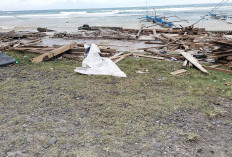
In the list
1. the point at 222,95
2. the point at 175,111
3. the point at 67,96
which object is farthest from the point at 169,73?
the point at 67,96

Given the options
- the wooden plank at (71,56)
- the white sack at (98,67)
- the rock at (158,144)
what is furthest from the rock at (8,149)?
the wooden plank at (71,56)

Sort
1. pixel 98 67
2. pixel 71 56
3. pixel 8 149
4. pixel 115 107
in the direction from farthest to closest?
pixel 71 56 → pixel 98 67 → pixel 115 107 → pixel 8 149

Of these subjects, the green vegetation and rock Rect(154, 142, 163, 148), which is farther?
the green vegetation

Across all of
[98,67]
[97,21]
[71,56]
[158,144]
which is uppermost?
[97,21]

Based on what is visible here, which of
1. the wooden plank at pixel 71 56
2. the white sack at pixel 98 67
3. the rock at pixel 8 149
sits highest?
the wooden plank at pixel 71 56

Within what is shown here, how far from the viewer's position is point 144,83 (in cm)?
566

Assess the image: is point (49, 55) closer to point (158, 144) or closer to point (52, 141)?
point (52, 141)

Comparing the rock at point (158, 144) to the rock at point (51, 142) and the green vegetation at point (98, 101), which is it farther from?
Answer: the rock at point (51, 142)

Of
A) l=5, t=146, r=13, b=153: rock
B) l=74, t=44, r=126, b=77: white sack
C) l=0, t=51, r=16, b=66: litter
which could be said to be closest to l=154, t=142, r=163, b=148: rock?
l=5, t=146, r=13, b=153: rock

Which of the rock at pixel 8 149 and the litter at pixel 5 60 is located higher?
the litter at pixel 5 60

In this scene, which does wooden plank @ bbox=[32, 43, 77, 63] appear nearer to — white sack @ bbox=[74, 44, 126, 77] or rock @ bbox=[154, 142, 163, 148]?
white sack @ bbox=[74, 44, 126, 77]

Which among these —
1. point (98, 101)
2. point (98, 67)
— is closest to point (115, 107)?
point (98, 101)

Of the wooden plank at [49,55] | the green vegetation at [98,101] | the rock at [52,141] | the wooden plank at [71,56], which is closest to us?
the rock at [52,141]

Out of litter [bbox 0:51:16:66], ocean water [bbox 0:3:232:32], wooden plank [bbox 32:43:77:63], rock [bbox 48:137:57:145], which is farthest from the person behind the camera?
ocean water [bbox 0:3:232:32]
